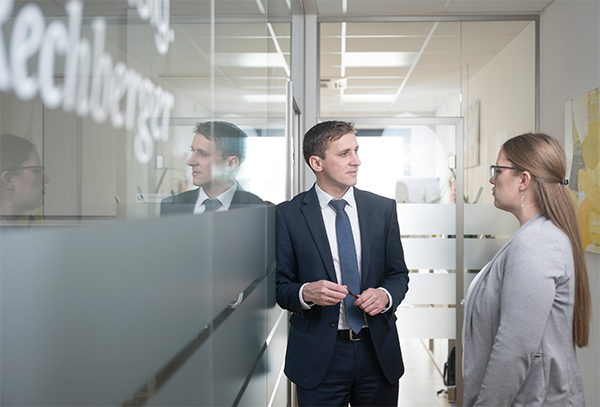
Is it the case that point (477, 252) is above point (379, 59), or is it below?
below

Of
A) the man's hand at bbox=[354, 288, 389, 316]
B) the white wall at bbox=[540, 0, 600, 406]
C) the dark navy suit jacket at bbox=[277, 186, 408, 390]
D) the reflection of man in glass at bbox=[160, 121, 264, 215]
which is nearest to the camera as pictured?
the reflection of man in glass at bbox=[160, 121, 264, 215]

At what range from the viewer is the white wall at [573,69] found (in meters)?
2.97

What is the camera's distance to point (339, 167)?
1.88m

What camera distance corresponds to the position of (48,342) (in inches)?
16.3

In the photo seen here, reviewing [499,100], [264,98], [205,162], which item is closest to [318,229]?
[264,98]

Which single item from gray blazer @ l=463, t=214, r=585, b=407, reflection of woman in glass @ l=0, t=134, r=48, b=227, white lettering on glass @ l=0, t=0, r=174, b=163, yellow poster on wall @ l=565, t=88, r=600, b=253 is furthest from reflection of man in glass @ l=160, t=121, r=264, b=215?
yellow poster on wall @ l=565, t=88, r=600, b=253

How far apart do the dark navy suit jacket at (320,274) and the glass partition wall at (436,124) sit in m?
1.87

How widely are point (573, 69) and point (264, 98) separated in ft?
8.56

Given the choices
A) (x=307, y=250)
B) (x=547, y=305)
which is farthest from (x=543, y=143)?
(x=307, y=250)

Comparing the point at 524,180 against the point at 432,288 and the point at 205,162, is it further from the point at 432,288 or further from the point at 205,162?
the point at 432,288

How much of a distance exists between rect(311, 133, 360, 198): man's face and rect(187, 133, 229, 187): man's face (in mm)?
879

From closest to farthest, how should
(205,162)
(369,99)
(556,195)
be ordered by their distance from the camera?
(205,162)
(556,195)
(369,99)

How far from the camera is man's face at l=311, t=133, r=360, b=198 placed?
1869 mm

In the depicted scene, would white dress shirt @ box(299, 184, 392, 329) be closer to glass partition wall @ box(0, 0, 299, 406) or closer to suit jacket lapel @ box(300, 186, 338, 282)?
suit jacket lapel @ box(300, 186, 338, 282)
